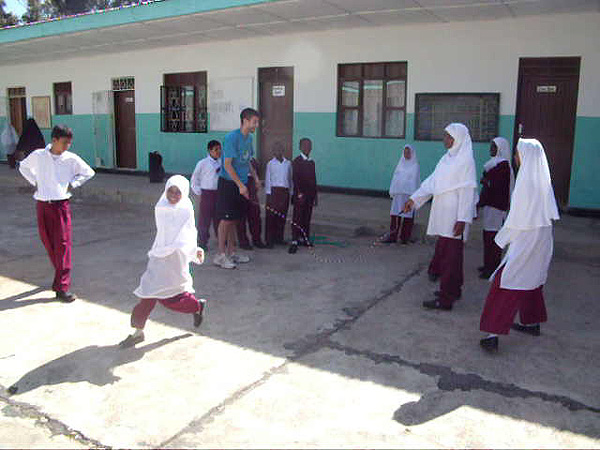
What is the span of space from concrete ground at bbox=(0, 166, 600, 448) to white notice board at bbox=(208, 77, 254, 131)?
597 cm

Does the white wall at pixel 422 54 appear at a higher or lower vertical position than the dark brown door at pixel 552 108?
higher

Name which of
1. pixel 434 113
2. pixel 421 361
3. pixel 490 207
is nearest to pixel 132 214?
pixel 434 113

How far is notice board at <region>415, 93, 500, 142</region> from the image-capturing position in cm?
867

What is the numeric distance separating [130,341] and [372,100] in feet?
23.7

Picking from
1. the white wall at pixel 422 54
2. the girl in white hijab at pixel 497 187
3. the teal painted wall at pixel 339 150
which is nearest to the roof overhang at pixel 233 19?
the white wall at pixel 422 54

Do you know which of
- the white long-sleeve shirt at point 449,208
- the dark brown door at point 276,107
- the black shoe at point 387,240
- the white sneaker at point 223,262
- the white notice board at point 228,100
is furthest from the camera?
the white notice board at point 228,100

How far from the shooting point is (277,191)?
669 cm

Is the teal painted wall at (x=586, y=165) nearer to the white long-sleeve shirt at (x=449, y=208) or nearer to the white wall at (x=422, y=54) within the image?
the white wall at (x=422, y=54)

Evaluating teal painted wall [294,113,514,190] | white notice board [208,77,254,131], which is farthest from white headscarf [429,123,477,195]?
white notice board [208,77,254,131]

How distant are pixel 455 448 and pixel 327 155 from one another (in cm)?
808

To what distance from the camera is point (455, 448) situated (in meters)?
2.61

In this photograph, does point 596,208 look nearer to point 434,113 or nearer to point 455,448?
point 434,113

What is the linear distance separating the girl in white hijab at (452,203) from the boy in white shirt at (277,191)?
7.64ft

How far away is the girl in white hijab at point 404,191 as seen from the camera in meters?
7.02
